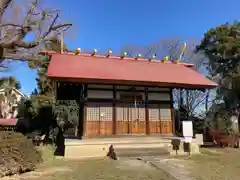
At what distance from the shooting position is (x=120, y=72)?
35.3ft

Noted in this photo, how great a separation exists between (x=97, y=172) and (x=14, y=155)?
2.26 meters

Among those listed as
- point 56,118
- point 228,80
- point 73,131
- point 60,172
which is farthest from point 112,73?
point 228,80

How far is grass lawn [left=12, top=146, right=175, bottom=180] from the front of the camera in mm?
5574

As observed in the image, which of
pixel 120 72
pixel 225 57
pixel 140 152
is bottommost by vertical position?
pixel 140 152

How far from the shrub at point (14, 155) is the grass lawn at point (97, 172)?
0.22 m

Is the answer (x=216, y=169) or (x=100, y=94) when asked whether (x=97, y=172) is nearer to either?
(x=216, y=169)

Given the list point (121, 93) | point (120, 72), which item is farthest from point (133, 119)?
point (120, 72)

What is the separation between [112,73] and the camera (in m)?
10.4

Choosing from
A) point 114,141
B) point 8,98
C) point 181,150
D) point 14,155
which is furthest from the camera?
point 8,98

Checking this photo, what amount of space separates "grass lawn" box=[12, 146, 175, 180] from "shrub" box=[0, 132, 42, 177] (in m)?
0.22

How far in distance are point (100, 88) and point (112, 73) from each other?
3.09 ft

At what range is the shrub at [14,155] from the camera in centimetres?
563

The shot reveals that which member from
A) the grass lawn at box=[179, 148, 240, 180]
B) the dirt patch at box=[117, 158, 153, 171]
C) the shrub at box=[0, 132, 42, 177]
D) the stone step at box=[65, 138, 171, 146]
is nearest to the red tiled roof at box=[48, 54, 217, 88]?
the stone step at box=[65, 138, 171, 146]

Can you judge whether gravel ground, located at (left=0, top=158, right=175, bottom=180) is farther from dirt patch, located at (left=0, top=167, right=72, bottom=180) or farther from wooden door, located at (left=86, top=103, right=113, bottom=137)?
wooden door, located at (left=86, top=103, right=113, bottom=137)
